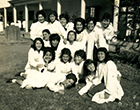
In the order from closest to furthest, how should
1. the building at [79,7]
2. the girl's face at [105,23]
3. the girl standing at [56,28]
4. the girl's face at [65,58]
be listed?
the girl's face at [65,58] < the girl's face at [105,23] < the girl standing at [56,28] < the building at [79,7]

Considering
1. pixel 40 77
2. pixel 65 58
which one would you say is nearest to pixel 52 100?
pixel 40 77

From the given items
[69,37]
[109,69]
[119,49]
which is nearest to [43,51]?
[69,37]

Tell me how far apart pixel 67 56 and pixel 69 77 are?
0.56 meters

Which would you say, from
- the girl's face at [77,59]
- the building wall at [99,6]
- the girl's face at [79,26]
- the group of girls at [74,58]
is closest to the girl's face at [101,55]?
the group of girls at [74,58]

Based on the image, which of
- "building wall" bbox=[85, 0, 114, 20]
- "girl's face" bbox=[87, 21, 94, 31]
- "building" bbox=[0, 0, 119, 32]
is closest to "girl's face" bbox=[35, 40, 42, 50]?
"girl's face" bbox=[87, 21, 94, 31]

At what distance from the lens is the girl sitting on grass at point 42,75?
4.57m

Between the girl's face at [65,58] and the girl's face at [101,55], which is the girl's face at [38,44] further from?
the girl's face at [101,55]

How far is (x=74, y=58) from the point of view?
A: 16.4 feet

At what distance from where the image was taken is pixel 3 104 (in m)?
3.67

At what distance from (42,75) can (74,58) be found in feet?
3.18

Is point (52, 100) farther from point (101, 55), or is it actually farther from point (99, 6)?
point (99, 6)

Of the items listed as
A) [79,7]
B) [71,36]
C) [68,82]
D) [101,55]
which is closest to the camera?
[101,55]

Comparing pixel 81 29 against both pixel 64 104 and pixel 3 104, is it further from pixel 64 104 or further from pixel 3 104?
pixel 3 104

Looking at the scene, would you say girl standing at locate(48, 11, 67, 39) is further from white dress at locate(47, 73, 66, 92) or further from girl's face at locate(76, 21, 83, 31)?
white dress at locate(47, 73, 66, 92)
